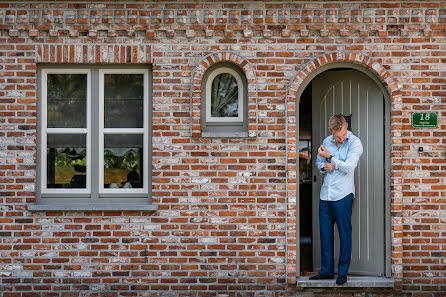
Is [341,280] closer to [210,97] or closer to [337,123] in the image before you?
[337,123]

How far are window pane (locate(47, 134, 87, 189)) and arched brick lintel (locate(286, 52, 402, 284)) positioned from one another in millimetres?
2636

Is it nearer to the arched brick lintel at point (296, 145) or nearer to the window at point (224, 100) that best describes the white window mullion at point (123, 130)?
the window at point (224, 100)

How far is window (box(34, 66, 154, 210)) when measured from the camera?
7207 mm

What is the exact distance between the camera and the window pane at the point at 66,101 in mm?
7273

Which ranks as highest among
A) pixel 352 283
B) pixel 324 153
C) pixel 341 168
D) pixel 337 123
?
pixel 337 123

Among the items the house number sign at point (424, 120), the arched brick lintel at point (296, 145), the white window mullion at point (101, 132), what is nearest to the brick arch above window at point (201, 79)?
the arched brick lintel at point (296, 145)

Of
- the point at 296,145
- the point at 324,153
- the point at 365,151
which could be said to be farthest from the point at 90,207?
the point at 365,151

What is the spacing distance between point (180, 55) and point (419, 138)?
3160 millimetres

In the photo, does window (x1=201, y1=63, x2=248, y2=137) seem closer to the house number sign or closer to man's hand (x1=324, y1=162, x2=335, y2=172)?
man's hand (x1=324, y1=162, x2=335, y2=172)

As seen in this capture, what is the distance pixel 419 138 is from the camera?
7027 millimetres

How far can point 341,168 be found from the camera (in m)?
6.83

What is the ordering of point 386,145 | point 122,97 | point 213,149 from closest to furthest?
point 213,149, point 386,145, point 122,97

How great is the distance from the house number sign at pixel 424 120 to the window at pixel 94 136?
335 cm

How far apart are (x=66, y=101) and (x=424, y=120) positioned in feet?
14.9
